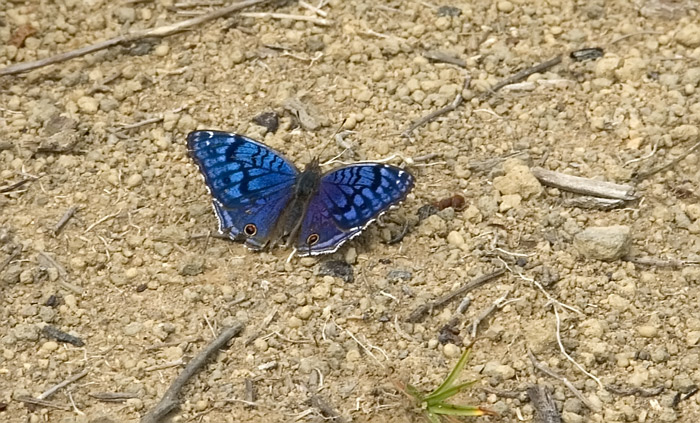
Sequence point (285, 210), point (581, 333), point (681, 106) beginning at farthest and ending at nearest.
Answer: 1. point (681, 106)
2. point (285, 210)
3. point (581, 333)

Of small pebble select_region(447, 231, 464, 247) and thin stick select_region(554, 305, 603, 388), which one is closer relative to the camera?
thin stick select_region(554, 305, 603, 388)

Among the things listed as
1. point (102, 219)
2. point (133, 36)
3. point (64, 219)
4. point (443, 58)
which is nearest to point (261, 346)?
point (102, 219)

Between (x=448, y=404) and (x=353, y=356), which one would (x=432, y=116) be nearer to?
(x=353, y=356)

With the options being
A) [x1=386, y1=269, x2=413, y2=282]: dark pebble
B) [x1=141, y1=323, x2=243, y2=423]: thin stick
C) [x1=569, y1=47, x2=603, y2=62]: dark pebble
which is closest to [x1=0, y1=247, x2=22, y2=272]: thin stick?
[x1=141, y1=323, x2=243, y2=423]: thin stick

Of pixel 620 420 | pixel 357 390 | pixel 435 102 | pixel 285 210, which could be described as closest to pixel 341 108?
pixel 435 102

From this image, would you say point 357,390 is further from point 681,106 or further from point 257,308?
point 681,106

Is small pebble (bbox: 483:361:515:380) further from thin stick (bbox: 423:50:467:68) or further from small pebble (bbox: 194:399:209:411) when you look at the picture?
thin stick (bbox: 423:50:467:68)
